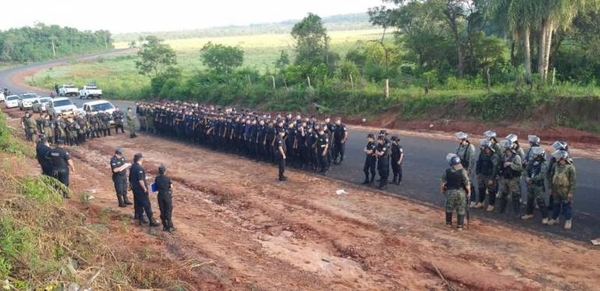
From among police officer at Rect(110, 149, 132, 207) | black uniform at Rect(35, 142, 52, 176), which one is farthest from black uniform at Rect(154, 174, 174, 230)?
black uniform at Rect(35, 142, 52, 176)

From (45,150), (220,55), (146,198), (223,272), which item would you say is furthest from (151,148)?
(220,55)

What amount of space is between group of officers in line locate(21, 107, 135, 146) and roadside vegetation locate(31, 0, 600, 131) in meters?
9.51

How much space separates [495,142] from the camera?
11766mm

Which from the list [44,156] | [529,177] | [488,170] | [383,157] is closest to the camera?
[529,177]

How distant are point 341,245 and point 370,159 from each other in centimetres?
440

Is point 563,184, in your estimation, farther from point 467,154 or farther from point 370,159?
point 370,159

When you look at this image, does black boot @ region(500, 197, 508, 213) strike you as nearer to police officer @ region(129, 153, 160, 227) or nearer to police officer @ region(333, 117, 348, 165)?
police officer @ region(333, 117, 348, 165)

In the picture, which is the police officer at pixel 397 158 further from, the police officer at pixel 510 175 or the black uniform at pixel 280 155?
the black uniform at pixel 280 155

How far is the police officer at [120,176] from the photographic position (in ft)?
42.4

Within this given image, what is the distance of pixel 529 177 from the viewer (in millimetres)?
10875

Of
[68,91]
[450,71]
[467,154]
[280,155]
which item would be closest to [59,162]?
[280,155]

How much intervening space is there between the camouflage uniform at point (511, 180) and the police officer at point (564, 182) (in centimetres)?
71

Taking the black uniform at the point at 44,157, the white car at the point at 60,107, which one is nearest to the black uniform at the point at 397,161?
the black uniform at the point at 44,157

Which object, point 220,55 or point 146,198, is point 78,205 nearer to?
point 146,198
